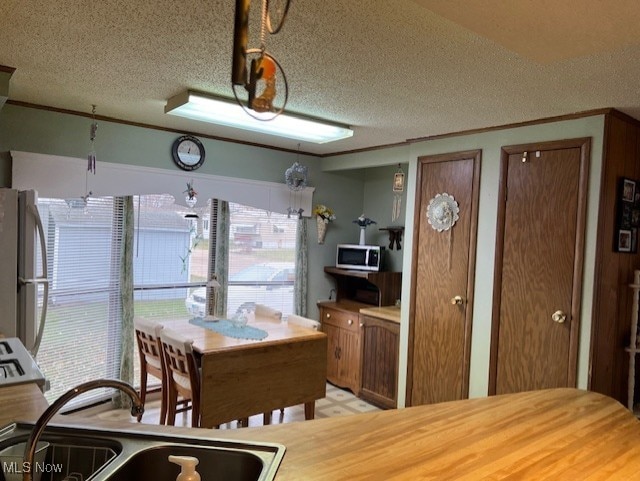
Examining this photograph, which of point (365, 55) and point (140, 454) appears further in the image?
point (365, 55)

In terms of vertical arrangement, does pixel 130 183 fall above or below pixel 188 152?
below

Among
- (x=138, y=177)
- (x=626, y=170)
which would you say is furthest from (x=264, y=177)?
(x=626, y=170)

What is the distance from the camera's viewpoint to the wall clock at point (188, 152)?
409 centimetres

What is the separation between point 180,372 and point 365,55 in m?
2.29

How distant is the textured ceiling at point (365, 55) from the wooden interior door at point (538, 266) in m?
0.33

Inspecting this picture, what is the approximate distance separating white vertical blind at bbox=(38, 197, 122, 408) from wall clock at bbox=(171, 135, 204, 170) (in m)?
0.63

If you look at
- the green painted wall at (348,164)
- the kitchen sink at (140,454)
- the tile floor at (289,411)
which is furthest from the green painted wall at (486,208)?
the kitchen sink at (140,454)

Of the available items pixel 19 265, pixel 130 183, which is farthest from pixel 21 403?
pixel 130 183

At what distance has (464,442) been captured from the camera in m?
1.46

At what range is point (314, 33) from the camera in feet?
6.04

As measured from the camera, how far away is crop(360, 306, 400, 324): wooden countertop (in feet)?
13.6

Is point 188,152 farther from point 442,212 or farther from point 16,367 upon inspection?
point 16,367

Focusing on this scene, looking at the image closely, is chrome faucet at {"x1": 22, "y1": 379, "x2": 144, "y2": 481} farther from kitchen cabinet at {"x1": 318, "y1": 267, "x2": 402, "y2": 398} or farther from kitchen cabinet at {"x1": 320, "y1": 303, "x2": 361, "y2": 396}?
kitchen cabinet at {"x1": 320, "y1": 303, "x2": 361, "y2": 396}

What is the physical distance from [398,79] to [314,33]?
0.66 m
